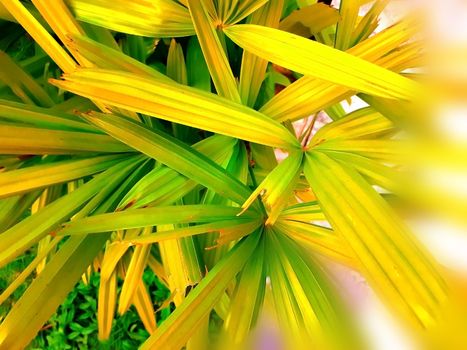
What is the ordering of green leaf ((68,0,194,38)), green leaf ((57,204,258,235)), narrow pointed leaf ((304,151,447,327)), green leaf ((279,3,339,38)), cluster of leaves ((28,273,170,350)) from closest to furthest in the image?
narrow pointed leaf ((304,151,447,327)) < green leaf ((57,204,258,235)) < green leaf ((68,0,194,38)) < green leaf ((279,3,339,38)) < cluster of leaves ((28,273,170,350))

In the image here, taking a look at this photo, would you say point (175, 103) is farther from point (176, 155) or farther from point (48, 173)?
point (48, 173)

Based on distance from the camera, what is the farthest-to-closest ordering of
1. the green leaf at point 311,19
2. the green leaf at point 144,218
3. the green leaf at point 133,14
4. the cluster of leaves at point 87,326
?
the cluster of leaves at point 87,326 → the green leaf at point 311,19 → the green leaf at point 133,14 → the green leaf at point 144,218

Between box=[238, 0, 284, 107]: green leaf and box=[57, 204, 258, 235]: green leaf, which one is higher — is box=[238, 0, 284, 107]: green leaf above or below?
above

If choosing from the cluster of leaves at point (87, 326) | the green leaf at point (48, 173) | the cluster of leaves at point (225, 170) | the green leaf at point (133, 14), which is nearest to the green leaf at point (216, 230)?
the cluster of leaves at point (225, 170)

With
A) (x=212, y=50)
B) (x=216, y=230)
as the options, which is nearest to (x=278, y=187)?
(x=216, y=230)

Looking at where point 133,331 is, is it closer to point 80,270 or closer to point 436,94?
point 80,270

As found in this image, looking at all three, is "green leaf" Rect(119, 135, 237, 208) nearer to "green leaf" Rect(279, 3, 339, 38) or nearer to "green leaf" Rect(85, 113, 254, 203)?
"green leaf" Rect(85, 113, 254, 203)

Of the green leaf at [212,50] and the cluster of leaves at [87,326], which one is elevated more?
the green leaf at [212,50]

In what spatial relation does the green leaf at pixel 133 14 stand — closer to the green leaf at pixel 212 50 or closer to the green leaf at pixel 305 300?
the green leaf at pixel 212 50

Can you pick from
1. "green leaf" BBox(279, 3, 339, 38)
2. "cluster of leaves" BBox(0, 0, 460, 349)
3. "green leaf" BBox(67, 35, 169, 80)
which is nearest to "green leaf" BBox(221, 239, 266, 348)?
"cluster of leaves" BBox(0, 0, 460, 349)
